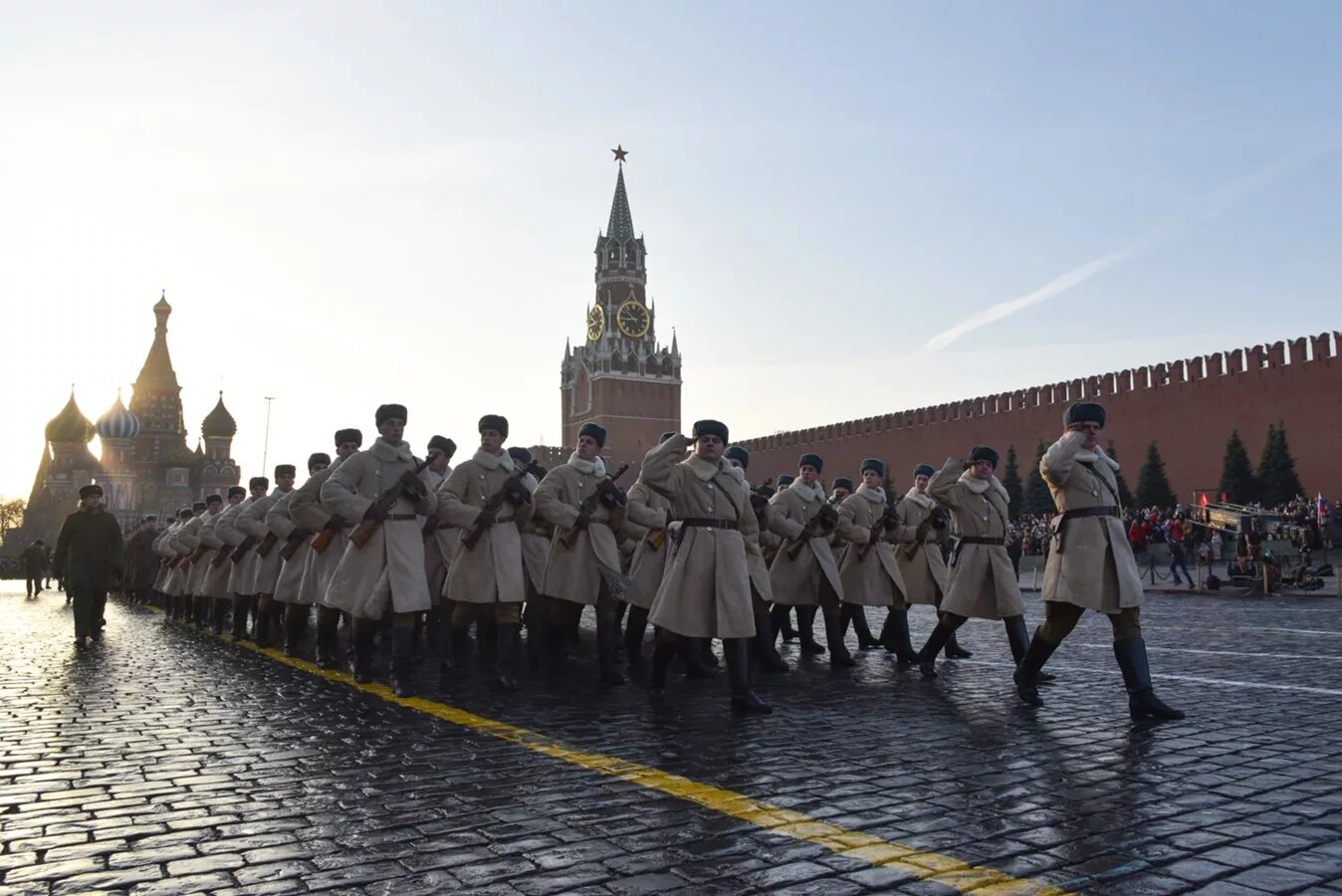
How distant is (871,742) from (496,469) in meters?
3.71

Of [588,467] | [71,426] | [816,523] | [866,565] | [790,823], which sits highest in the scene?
[71,426]

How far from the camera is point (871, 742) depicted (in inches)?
190

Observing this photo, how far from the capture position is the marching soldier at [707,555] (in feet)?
19.3

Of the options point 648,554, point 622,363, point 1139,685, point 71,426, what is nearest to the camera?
point 1139,685

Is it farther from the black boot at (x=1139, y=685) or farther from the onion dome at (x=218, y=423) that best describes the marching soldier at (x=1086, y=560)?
the onion dome at (x=218, y=423)

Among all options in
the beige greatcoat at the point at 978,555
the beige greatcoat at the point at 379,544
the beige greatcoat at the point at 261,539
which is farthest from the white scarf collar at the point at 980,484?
the beige greatcoat at the point at 261,539

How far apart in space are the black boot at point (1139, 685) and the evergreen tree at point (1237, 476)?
107 feet

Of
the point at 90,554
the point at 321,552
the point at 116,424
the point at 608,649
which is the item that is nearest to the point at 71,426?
the point at 116,424

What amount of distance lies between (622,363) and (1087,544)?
81.1 m

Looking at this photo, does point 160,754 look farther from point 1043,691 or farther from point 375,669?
point 1043,691

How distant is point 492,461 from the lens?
7613 mm

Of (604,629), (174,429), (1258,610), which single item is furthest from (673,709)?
(174,429)

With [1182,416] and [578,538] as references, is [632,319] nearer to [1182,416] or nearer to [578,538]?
[1182,416]

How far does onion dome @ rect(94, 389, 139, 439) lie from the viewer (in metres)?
67.9
